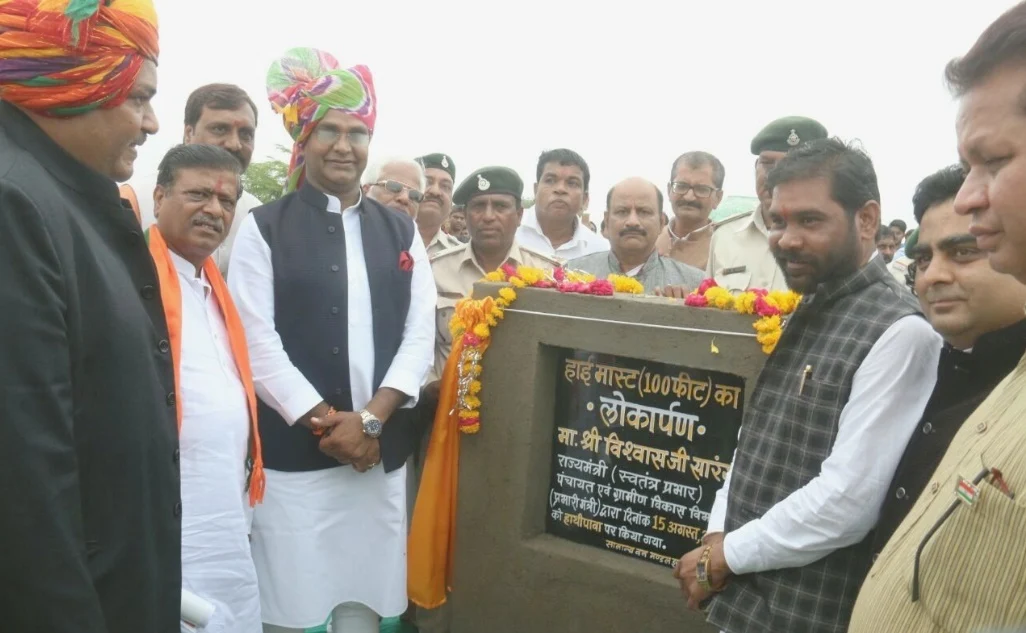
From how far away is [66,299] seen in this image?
5.09 feet

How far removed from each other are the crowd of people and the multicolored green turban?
12mm

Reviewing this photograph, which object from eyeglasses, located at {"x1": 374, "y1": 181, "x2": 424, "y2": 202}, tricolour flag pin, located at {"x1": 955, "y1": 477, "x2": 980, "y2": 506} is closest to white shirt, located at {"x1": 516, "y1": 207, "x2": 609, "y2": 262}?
eyeglasses, located at {"x1": 374, "y1": 181, "x2": 424, "y2": 202}

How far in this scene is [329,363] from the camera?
11.0 feet

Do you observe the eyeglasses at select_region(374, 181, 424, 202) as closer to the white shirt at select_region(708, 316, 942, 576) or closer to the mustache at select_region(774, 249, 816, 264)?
the mustache at select_region(774, 249, 816, 264)

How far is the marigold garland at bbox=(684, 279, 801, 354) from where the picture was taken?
9.22 ft

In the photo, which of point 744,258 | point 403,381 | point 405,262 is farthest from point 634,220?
point 403,381

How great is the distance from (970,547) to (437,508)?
8.86 feet

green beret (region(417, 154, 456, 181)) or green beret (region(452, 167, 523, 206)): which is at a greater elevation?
green beret (region(417, 154, 456, 181))

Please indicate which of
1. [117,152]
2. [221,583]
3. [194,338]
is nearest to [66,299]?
[117,152]

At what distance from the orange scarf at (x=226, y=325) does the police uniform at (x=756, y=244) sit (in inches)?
95.0

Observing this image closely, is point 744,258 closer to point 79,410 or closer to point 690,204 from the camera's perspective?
point 690,204

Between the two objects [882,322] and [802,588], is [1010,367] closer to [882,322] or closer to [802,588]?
[882,322]

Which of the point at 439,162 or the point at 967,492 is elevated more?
the point at 439,162

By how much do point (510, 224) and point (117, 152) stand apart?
2748mm
